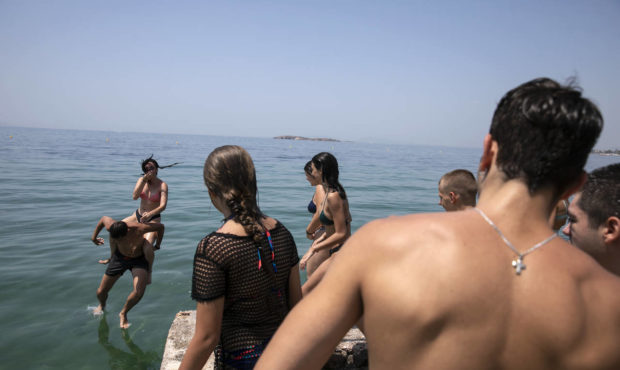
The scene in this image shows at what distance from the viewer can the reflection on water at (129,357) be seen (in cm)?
512

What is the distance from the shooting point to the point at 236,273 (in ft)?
6.47

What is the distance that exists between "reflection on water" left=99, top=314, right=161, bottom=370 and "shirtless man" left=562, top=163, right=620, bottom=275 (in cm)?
528

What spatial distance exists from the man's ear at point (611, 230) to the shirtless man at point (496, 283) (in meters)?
1.06

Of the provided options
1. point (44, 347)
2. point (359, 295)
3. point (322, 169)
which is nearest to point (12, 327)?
point (44, 347)

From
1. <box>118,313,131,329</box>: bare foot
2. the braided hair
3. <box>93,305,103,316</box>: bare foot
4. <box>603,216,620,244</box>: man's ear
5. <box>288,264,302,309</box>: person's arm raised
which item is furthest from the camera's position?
<box>93,305,103,316</box>: bare foot

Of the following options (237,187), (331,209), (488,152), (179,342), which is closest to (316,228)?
(331,209)

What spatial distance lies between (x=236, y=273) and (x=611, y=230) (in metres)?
1.84

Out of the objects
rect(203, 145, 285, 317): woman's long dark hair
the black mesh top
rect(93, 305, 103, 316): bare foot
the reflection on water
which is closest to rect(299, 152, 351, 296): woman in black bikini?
the black mesh top

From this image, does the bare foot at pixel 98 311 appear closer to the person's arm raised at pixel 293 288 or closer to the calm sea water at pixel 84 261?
the calm sea water at pixel 84 261

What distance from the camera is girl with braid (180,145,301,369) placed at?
192cm

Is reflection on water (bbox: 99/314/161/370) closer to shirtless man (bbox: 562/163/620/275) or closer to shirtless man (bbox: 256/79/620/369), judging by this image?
shirtless man (bbox: 256/79/620/369)

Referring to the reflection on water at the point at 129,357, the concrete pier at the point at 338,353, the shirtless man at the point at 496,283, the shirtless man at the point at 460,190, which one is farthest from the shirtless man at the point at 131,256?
the shirtless man at the point at 496,283

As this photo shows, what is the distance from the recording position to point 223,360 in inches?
84.9

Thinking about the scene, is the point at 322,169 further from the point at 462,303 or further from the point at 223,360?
the point at 462,303
